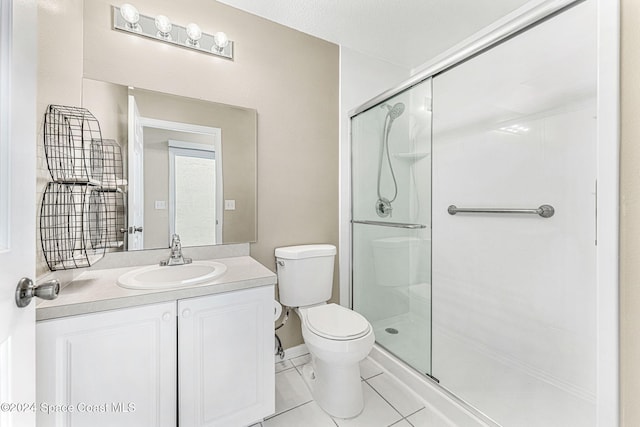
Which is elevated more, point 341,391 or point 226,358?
point 226,358

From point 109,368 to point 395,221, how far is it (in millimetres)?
1683

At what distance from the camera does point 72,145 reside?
120cm

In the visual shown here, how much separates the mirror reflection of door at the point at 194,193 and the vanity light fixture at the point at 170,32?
567 millimetres

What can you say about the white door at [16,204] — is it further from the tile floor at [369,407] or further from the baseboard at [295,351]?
the baseboard at [295,351]

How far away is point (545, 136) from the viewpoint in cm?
142

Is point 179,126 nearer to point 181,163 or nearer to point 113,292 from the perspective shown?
point 181,163

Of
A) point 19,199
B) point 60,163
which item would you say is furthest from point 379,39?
point 19,199

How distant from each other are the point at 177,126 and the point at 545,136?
2.00m

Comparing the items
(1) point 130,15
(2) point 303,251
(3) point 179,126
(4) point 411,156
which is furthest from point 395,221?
(1) point 130,15

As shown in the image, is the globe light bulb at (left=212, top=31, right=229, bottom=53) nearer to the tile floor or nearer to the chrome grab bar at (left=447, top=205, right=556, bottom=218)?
the chrome grab bar at (left=447, top=205, right=556, bottom=218)

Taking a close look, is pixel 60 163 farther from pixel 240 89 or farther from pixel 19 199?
pixel 240 89

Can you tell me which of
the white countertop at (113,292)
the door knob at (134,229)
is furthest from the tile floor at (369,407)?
the door knob at (134,229)

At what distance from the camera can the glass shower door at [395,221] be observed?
1.80 m

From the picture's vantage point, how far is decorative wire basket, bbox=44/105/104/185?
1.07 meters
